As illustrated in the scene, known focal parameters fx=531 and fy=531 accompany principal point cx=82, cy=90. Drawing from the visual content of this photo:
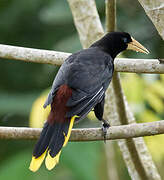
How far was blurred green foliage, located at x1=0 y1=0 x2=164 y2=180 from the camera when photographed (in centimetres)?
412

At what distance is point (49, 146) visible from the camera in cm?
293

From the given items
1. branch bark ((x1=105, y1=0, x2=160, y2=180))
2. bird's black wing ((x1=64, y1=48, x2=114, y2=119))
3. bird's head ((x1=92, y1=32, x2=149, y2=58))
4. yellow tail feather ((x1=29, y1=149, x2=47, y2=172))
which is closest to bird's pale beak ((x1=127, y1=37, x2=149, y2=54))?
bird's head ((x1=92, y1=32, x2=149, y2=58))

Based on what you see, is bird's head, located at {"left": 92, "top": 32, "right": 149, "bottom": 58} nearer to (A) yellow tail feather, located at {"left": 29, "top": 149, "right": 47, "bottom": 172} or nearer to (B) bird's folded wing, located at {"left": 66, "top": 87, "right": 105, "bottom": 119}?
(B) bird's folded wing, located at {"left": 66, "top": 87, "right": 105, "bottom": 119}

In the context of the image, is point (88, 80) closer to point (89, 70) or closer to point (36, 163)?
point (89, 70)

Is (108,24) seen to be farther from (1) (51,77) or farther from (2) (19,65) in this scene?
(2) (19,65)

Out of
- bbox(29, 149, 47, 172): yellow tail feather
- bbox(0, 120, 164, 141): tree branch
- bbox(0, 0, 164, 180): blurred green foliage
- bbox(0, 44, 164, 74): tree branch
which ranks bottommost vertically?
bbox(0, 0, 164, 180): blurred green foliage

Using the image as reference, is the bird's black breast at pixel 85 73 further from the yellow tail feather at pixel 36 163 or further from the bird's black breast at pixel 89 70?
the yellow tail feather at pixel 36 163

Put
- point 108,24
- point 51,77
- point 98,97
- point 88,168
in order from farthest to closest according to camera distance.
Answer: point 51,77 < point 88,168 < point 108,24 < point 98,97

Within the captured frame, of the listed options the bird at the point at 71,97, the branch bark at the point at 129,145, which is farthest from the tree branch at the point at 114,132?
the branch bark at the point at 129,145

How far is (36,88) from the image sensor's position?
18.0 ft

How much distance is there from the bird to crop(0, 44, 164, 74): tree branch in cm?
14

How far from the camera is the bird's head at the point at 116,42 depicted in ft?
12.7

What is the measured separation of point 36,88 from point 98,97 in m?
2.27

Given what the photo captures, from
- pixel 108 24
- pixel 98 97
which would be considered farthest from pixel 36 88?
pixel 98 97
